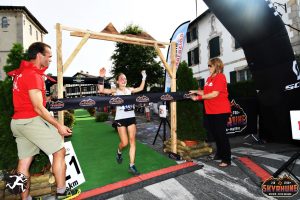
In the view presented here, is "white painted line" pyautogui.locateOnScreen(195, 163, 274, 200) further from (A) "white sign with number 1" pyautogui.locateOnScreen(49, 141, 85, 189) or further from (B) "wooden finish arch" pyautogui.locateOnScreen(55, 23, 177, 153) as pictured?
(A) "white sign with number 1" pyautogui.locateOnScreen(49, 141, 85, 189)

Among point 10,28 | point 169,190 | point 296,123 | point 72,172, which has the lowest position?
point 169,190

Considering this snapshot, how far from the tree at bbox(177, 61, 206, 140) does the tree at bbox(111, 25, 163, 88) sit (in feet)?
80.2

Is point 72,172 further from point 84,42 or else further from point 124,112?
point 84,42

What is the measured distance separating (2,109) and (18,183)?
5.02 ft

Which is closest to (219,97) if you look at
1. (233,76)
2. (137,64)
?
(233,76)

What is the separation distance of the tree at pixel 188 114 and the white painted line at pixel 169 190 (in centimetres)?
200

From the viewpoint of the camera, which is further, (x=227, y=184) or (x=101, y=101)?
(x=101, y=101)

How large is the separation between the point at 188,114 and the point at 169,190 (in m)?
2.71

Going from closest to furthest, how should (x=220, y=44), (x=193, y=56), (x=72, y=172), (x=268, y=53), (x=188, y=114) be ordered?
(x=72, y=172) → (x=268, y=53) → (x=188, y=114) → (x=220, y=44) → (x=193, y=56)

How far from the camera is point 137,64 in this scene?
30859 millimetres

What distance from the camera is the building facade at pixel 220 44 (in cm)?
1392

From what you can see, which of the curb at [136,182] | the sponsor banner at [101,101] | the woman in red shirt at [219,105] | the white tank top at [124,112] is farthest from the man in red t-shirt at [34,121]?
the woman in red shirt at [219,105]

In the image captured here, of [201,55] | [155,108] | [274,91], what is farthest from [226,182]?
[201,55]

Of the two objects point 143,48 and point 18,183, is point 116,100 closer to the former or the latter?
point 18,183
